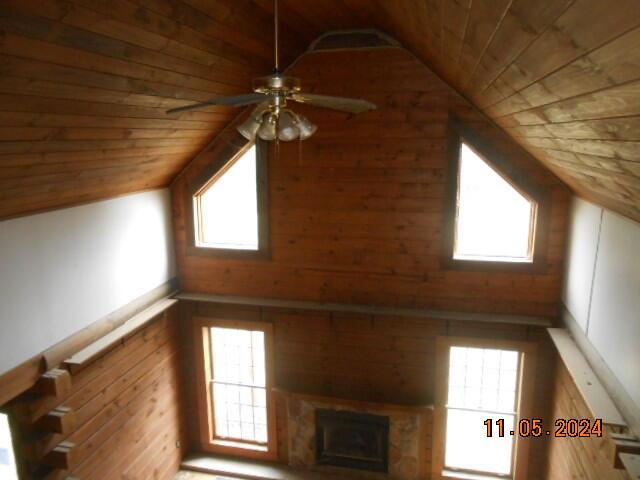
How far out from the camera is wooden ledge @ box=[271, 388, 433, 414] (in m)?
4.71

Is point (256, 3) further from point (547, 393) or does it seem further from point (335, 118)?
point (547, 393)

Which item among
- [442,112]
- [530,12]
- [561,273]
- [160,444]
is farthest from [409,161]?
[160,444]

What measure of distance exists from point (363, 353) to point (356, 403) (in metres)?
0.52

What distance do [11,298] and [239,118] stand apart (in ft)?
8.52

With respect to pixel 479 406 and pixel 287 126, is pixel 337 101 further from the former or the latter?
pixel 479 406

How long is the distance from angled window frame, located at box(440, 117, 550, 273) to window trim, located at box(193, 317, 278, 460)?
2.09 metres

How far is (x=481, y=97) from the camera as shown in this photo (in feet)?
10.5

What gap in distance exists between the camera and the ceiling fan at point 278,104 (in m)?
2.10

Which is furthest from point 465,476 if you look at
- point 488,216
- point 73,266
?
point 73,266

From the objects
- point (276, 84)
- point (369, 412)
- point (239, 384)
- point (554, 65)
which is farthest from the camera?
point (239, 384)

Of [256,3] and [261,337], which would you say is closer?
[256,3]

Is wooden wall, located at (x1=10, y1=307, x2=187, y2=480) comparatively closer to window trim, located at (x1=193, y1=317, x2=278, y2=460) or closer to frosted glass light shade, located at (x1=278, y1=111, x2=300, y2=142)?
window trim, located at (x1=193, y1=317, x2=278, y2=460)

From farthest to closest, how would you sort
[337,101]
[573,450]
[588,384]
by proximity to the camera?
[573,450]
[588,384]
[337,101]

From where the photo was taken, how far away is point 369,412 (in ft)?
15.8
